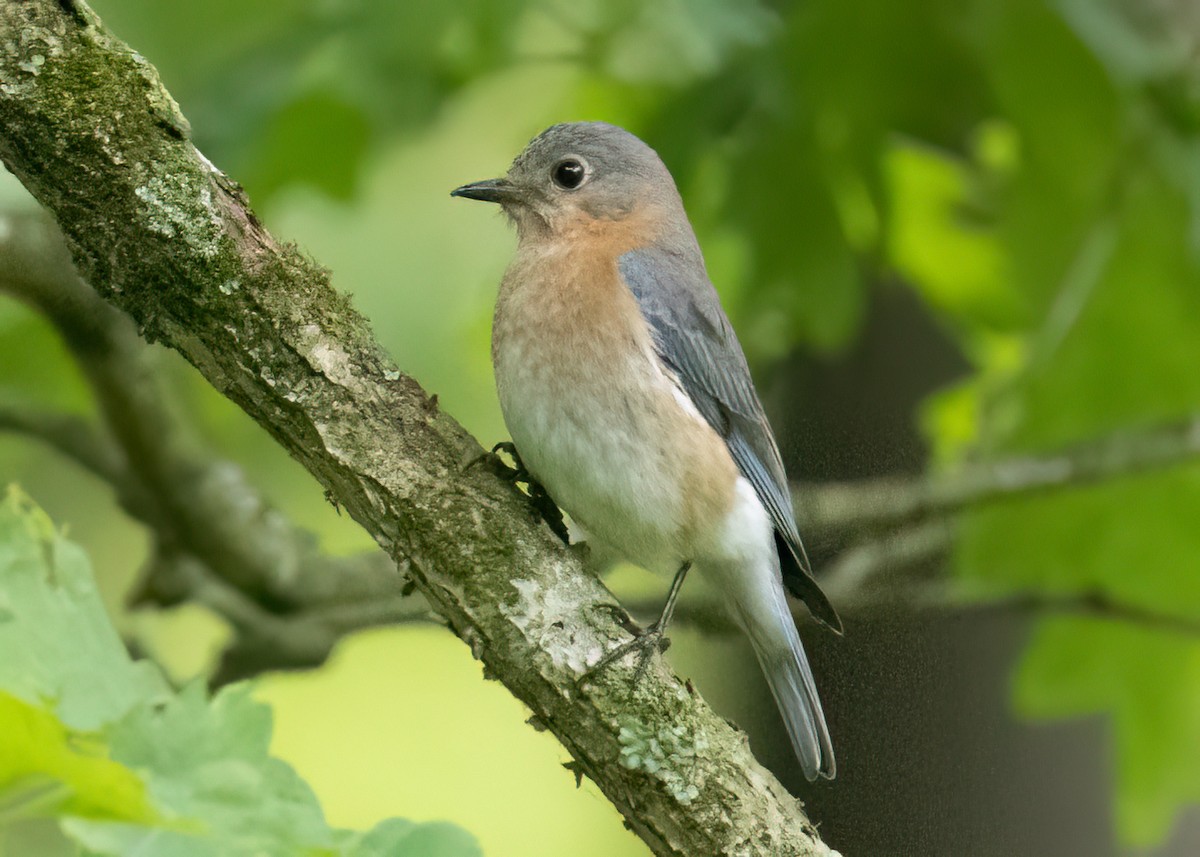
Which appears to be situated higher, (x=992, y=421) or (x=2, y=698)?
(x=992, y=421)

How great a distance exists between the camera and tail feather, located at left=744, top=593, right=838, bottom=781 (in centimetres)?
104

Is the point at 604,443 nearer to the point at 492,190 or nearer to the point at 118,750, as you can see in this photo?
the point at 492,190

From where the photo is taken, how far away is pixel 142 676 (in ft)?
2.63

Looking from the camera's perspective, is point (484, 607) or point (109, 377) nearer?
point (484, 607)

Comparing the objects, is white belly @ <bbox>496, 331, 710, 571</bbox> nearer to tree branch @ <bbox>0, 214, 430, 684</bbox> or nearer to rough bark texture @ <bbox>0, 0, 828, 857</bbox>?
rough bark texture @ <bbox>0, 0, 828, 857</bbox>

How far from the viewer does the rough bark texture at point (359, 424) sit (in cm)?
78

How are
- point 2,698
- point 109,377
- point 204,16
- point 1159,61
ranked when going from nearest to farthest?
point 2,698
point 109,377
point 204,16
point 1159,61

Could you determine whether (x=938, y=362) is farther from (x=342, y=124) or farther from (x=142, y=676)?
(x=142, y=676)

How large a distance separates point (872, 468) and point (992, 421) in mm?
450

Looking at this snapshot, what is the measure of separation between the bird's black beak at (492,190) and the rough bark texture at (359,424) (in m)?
0.34

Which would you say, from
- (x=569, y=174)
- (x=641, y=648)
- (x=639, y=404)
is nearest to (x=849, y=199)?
(x=569, y=174)

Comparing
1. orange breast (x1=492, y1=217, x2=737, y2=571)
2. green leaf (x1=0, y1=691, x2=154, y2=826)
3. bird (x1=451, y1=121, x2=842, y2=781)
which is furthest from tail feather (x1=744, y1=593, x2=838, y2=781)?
green leaf (x1=0, y1=691, x2=154, y2=826)

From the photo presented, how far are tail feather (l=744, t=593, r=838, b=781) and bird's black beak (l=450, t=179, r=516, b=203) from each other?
19.8 inches

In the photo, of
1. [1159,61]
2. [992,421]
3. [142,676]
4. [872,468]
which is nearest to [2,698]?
[142,676]
